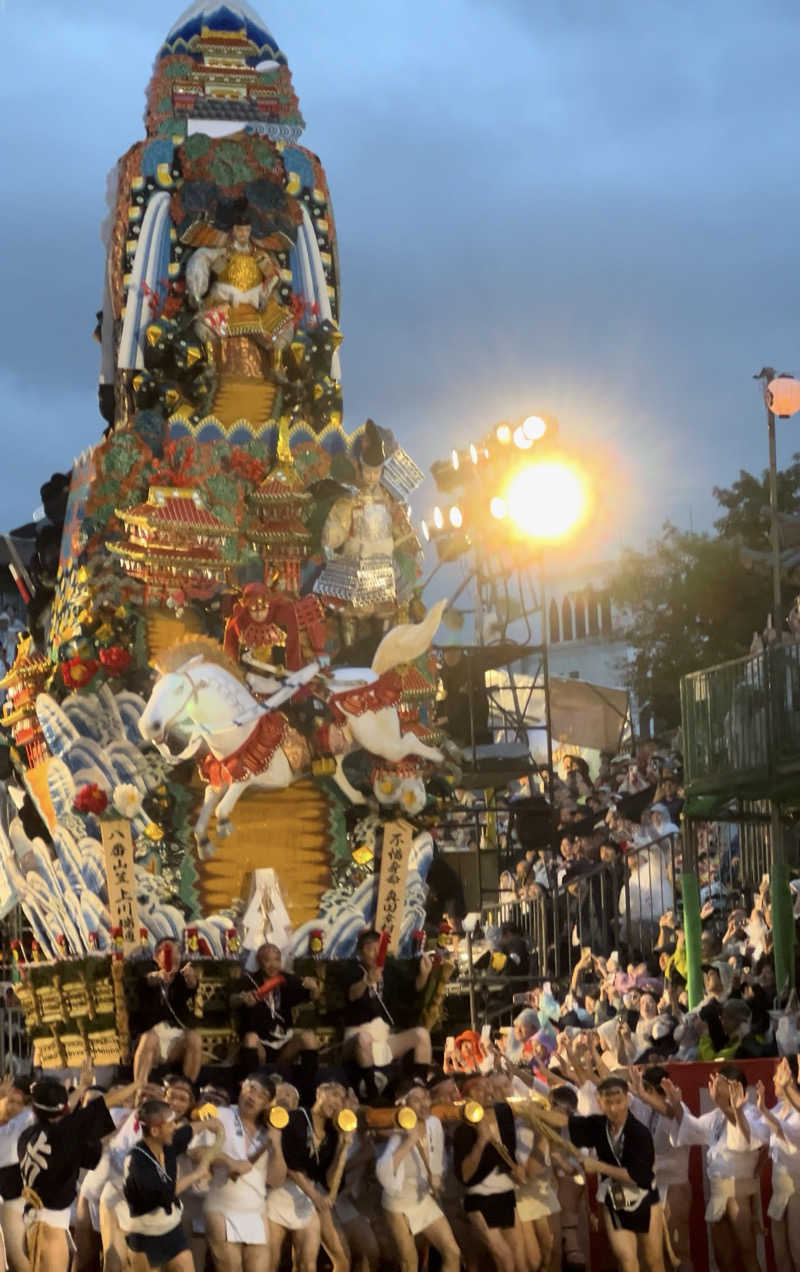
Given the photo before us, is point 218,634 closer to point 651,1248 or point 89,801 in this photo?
point 89,801

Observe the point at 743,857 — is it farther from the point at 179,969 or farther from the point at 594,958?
the point at 179,969

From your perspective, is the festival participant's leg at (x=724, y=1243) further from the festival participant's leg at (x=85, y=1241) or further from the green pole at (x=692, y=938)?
the festival participant's leg at (x=85, y=1241)

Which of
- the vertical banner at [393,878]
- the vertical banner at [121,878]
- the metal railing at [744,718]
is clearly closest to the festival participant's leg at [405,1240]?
the vertical banner at [121,878]

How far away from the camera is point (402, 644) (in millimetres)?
18688

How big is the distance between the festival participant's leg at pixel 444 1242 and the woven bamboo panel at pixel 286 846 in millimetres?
3935

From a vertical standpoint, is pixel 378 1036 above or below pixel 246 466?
below

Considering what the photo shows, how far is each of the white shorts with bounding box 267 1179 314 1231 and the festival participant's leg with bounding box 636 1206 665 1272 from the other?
2.00 metres

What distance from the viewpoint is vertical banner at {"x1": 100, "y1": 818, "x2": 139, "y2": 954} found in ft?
59.0

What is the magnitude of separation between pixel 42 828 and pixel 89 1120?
4960 millimetres

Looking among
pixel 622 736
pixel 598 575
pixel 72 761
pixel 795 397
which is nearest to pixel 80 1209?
pixel 72 761

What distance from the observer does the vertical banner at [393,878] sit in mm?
18734

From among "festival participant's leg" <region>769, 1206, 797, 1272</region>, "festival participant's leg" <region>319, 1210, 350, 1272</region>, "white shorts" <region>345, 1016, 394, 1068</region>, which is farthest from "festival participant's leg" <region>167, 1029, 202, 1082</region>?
"festival participant's leg" <region>769, 1206, 797, 1272</region>

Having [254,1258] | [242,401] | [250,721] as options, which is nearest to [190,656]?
[250,721]

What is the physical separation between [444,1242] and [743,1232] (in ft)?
6.35
